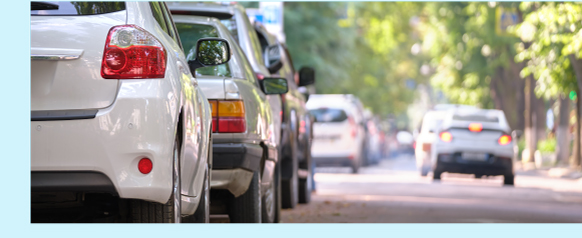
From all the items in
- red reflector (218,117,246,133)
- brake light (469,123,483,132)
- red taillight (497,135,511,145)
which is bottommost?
red taillight (497,135,511,145)

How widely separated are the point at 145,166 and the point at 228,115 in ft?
9.35

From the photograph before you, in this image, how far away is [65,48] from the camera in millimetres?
4684

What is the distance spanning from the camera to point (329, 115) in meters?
23.8

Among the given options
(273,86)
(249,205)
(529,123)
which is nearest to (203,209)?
(249,205)

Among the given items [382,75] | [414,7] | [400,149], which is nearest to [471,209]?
[414,7]

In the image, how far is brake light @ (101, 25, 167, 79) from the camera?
4.72 metres

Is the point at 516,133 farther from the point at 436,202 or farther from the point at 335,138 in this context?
the point at 436,202

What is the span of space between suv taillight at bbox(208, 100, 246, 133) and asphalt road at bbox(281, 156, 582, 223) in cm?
323

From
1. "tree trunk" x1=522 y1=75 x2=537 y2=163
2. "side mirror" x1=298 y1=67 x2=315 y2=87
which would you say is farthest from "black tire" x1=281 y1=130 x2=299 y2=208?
"tree trunk" x1=522 y1=75 x2=537 y2=163

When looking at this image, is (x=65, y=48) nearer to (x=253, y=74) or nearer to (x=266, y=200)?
(x=253, y=74)

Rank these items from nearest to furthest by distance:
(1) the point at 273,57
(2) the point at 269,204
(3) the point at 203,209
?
(3) the point at 203,209
(2) the point at 269,204
(1) the point at 273,57

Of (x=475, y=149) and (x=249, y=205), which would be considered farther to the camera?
(x=475, y=149)

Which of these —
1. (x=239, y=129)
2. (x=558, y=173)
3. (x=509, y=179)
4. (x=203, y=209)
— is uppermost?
(x=239, y=129)

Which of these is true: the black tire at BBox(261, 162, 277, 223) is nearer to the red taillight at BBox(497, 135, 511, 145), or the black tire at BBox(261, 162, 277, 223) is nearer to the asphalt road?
the asphalt road
